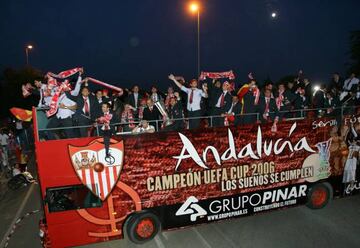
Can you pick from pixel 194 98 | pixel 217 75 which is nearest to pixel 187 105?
pixel 194 98

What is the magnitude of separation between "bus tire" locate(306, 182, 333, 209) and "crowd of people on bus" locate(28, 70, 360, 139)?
7.58ft

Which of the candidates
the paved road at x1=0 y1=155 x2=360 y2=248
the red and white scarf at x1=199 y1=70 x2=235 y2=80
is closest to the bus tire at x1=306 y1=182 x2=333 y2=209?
the paved road at x1=0 y1=155 x2=360 y2=248

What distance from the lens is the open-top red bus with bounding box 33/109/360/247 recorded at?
23.0ft

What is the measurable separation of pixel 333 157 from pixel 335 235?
8.08 feet

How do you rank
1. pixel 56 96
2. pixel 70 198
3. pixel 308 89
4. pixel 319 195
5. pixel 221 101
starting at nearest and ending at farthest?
pixel 70 198 → pixel 56 96 → pixel 319 195 → pixel 221 101 → pixel 308 89

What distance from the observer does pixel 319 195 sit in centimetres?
943

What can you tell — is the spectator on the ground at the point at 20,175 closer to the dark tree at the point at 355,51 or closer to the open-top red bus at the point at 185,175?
the open-top red bus at the point at 185,175

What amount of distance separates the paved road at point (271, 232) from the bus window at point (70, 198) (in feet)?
5.48

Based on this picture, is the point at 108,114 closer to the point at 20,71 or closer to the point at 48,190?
the point at 48,190

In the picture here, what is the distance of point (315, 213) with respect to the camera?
9.41m

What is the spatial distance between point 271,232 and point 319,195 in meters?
2.29

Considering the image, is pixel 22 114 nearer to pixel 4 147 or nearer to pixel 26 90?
pixel 26 90

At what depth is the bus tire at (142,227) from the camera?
751 cm

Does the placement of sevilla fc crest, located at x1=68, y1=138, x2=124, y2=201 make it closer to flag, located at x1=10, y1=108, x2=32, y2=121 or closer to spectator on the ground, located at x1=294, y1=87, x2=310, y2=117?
flag, located at x1=10, y1=108, x2=32, y2=121
